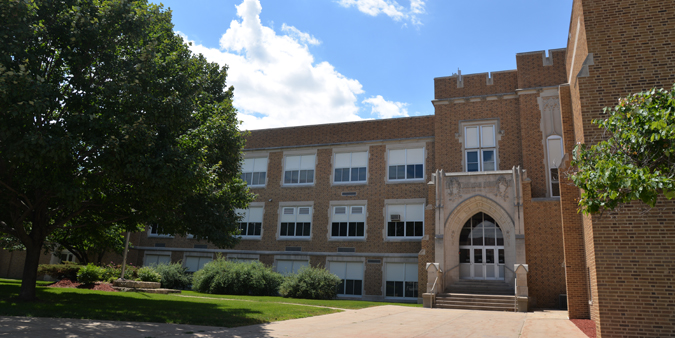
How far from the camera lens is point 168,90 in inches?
467

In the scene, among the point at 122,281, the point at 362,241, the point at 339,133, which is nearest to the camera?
the point at 122,281

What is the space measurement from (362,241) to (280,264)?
5399 mm

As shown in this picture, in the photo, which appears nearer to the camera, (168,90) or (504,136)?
(168,90)

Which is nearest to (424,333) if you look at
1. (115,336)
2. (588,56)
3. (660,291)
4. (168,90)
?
(660,291)

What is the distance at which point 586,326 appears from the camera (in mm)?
11188

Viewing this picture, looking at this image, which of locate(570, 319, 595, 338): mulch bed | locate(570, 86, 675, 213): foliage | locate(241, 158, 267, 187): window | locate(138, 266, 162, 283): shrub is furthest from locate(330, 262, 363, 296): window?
locate(570, 86, 675, 213): foliage

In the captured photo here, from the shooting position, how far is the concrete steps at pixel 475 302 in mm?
17750

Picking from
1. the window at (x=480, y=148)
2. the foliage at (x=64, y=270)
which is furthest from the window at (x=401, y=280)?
the foliage at (x=64, y=270)

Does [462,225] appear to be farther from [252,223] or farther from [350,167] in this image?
[252,223]

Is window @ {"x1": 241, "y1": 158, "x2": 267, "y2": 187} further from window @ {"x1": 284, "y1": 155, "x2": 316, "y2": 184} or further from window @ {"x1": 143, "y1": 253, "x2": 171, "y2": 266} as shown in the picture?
window @ {"x1": 143, "y1": 253, "x2": 171, "y2": 266}

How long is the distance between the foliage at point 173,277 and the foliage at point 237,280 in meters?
2.44

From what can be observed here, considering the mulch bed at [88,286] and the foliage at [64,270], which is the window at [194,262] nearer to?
the foliage at [64,270]

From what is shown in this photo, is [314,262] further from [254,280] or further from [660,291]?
[660,291]

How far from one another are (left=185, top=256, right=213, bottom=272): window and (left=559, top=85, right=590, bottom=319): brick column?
21.8 m
